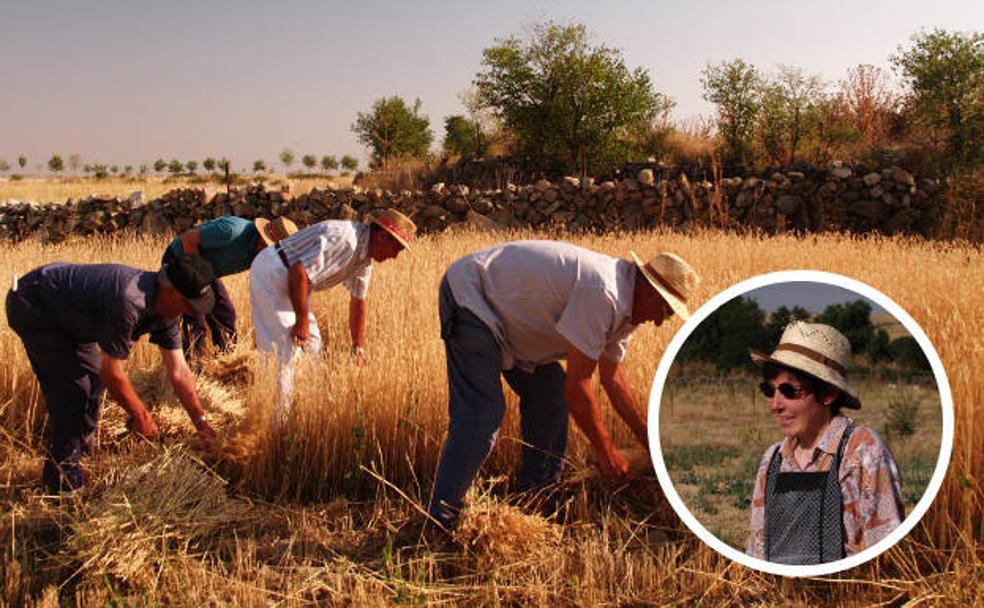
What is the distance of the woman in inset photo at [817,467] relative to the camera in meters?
2.06

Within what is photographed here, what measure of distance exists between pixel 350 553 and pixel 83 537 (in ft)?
3.47

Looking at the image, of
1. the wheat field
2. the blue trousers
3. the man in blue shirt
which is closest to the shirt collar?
the wheat field

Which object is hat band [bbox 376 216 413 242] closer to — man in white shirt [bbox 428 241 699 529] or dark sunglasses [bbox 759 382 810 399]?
man in white shirt [bbox 428 241 699 529]

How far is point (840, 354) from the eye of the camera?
81.2 inches

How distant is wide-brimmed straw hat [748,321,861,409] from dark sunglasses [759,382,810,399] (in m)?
0.05

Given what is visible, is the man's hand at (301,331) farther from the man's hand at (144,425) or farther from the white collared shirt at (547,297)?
the white collared shirt at (547,297)

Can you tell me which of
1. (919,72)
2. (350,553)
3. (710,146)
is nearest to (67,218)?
(710,146)

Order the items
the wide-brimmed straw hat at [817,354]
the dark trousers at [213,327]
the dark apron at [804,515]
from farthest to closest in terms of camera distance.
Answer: the dark trousers at [213,327]
the dark apron at [804,515]
the wide-brimmed straw hat at [817,354]

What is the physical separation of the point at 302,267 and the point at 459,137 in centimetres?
2096

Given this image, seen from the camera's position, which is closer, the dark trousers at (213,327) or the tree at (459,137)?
the dark trousers at (213,327)

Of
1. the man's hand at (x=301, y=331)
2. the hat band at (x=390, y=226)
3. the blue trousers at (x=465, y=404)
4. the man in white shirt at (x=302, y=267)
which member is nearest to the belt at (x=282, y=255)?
the man in white shirt at (x=302, y=267)

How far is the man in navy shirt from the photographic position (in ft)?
12.1

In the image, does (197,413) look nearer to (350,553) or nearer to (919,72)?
(350,553)

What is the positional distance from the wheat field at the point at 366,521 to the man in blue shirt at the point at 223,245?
91cm
